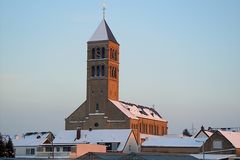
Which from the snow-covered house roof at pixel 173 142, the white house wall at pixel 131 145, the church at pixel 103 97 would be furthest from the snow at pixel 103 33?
the snow-covered house roof at pixel 173 142

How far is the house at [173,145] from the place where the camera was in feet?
320

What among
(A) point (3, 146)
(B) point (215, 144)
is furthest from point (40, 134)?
(B) point (215, 144)

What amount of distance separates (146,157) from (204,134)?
4670cm

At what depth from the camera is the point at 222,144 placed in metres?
90.8

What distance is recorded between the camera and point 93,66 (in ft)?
375

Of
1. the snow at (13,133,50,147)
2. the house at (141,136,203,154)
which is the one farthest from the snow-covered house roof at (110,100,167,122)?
the snow at (13,133,50,147)

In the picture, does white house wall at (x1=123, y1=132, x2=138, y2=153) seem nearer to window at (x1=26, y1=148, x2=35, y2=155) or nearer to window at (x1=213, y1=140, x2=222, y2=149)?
window at (x1=213, y1=140, x2=222, y2=149)

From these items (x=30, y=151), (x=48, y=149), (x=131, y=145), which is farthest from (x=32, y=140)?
(x=131, y=145)

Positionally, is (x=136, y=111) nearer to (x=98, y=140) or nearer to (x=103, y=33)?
(x=103, y=33)

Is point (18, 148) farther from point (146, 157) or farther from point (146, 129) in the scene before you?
point (146, 157)

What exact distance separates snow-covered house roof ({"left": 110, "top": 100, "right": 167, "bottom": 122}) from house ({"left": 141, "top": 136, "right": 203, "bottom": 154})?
341 inches

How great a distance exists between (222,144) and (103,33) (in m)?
37.1

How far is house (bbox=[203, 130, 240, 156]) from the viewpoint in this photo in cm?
8981

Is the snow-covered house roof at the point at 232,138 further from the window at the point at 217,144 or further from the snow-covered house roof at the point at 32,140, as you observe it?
the snow-covered house roof at the point at 32,140
